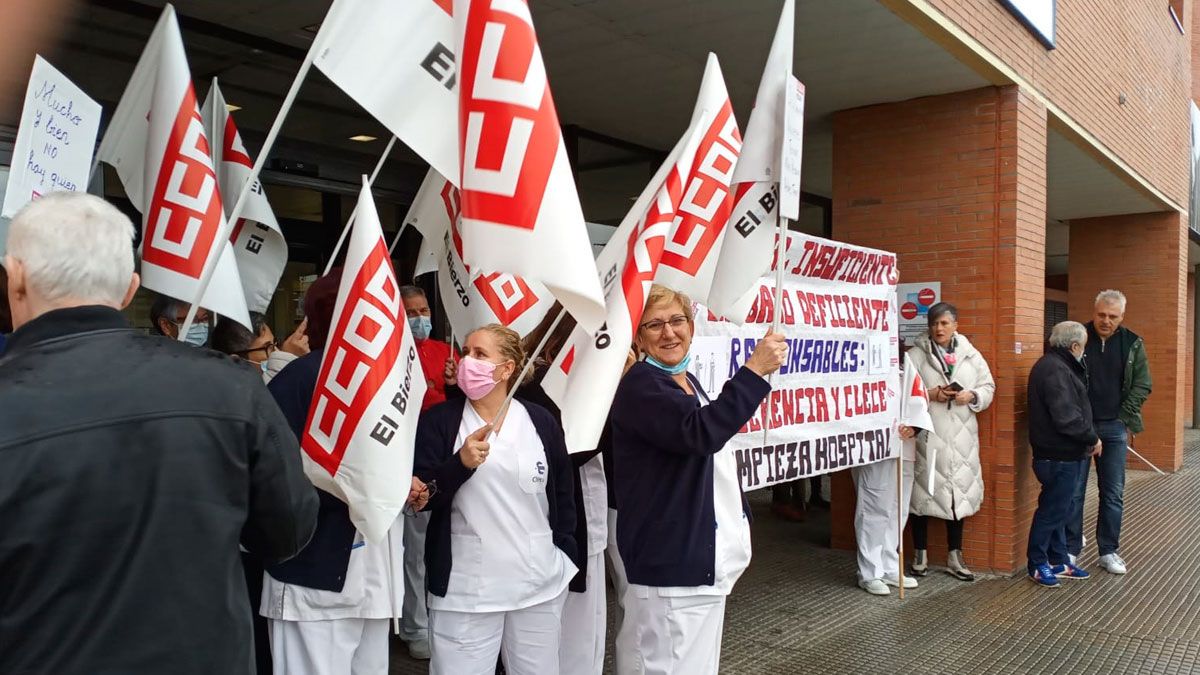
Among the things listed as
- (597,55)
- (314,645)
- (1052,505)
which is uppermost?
(597,55)

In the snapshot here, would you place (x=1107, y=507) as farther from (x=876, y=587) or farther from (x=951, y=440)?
(x=876, y=587)

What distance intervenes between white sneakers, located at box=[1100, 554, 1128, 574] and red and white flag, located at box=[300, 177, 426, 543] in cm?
668

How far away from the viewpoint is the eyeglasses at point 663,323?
134 inches

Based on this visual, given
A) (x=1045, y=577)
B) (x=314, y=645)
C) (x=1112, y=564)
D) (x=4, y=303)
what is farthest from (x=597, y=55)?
(x=1112, y=564)

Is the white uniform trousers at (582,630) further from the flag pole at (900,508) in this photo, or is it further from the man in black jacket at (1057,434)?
the man in black jacket at (1057,434)

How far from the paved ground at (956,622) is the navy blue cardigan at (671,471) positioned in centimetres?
221

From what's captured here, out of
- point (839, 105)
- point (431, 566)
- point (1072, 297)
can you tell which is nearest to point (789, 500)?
point (839, 105)

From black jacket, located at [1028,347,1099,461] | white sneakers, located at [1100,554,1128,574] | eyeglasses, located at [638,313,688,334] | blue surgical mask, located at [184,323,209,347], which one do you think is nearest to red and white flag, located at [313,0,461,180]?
eyeglasses, located at [638,313,688,334]

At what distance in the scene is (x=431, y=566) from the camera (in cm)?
328

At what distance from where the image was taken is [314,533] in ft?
9.64

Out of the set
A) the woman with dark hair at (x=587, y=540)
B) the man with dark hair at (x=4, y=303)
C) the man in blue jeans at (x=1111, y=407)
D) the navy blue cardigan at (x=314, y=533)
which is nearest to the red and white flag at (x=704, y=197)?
the woman with dark hair at (x=587, y=540)

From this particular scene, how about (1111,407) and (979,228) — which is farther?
(1111,407)

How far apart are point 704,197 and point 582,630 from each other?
200 cm

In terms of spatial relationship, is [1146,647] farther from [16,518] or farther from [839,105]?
[16,518]
